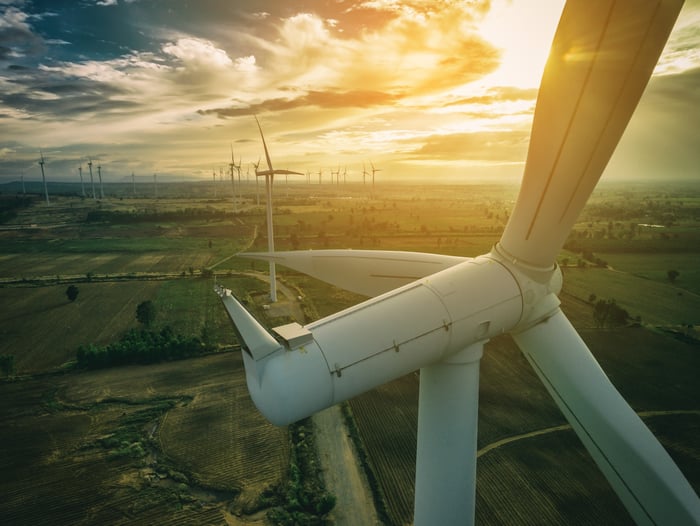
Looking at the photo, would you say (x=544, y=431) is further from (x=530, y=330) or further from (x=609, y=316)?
(x=609, y=316)

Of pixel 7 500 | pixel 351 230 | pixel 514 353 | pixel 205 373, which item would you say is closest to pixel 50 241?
pixel 351 230

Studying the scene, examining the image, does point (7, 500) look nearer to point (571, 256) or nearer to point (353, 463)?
point (353, 463)

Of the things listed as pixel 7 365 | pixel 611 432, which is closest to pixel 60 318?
pixel 7 365

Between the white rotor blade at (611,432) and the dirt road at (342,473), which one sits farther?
the dirt road at (342,473)

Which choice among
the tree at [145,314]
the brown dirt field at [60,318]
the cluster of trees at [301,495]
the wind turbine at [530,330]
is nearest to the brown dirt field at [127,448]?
the cluster of trees at [301,495]

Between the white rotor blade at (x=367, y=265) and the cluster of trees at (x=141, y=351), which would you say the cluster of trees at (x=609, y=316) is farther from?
the white rotor blade at (x=367, y=265)

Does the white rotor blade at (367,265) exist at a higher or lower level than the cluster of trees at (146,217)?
higher
